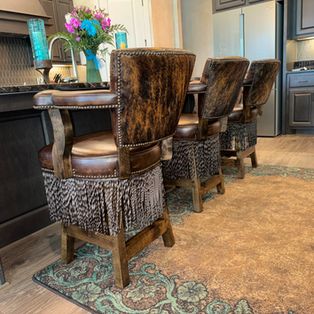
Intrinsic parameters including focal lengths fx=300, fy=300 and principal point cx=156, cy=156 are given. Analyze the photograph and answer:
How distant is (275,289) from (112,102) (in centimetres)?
90

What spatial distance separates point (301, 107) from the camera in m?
3.96

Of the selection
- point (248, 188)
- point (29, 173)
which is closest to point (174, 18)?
point (248, 188)

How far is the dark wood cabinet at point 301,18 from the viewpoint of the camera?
3.78 m

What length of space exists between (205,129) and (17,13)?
301 centimetres

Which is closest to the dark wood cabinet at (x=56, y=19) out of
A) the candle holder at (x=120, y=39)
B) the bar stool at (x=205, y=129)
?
the candle holder at (x=120, y=39)

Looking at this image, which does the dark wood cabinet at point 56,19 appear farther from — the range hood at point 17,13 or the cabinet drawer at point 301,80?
the cabinet drawer at point 301,80

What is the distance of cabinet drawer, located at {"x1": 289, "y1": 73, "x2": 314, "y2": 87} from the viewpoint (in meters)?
3.83

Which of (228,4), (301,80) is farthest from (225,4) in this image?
(301,80)

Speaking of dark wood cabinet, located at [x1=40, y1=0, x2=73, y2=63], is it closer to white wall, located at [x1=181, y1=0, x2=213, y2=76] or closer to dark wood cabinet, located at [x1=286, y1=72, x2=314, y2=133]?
white wall, located at [x1=181, y1=0, x2=213, y2=76]

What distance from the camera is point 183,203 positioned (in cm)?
200

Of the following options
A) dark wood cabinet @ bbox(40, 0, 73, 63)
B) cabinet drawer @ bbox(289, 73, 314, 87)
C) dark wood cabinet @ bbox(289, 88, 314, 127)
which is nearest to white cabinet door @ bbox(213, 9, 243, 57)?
cabinet drawer @ bbox(289, 73, 314, 87)

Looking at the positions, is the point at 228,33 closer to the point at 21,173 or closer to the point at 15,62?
the point at 15,62

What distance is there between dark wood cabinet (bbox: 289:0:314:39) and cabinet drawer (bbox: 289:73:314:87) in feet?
1.76

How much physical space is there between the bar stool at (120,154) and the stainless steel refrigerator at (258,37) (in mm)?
3249
